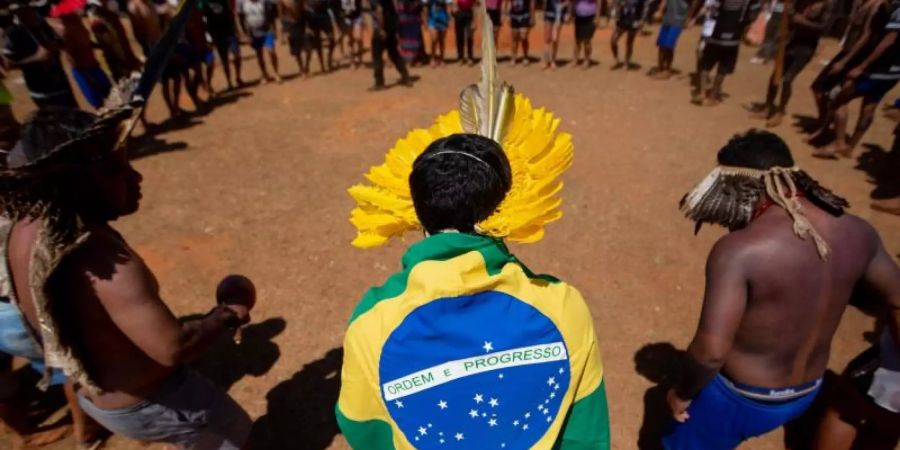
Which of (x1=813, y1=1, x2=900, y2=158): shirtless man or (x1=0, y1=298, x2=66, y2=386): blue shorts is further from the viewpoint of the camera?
(x1=813, y1=1, x2=900, y2=158): shirtless man

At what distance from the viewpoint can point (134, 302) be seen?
1.75m

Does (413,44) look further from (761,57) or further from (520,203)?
(520,203)

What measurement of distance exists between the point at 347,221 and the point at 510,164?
3.90 m

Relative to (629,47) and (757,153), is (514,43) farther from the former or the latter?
(757,153)

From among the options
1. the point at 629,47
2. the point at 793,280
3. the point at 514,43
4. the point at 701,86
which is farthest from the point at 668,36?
the point at 793,280

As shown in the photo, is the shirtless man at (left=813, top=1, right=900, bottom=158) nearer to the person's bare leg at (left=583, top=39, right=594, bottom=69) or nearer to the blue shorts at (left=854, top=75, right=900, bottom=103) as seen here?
the blue shorts at (left=854, top=75, right=900, bottom=103)

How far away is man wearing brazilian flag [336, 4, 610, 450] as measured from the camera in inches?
53.1

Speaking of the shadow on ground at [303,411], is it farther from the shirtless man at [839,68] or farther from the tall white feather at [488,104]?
the shirtless man at [839,68]

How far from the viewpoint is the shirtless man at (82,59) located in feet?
20.1

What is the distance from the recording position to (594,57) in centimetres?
1128

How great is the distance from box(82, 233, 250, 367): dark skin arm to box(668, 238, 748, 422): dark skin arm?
211 centimetres

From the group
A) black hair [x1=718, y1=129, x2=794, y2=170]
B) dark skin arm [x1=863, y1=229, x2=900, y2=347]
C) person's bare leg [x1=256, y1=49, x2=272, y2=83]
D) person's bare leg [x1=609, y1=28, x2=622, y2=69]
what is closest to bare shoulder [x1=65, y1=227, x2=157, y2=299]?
black hair [x1=718, y1=129, x2=794, y2=170]

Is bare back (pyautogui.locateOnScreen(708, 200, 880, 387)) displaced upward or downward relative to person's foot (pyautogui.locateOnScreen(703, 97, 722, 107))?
upward

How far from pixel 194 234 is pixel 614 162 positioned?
4989mm
